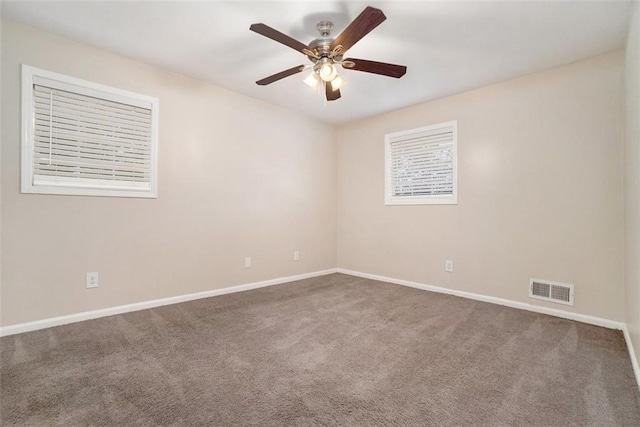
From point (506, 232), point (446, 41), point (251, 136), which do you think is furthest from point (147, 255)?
point (506, 232)

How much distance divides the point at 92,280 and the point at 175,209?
38.1 inches

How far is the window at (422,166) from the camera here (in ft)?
11.7

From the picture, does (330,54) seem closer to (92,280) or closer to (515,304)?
(92,280)

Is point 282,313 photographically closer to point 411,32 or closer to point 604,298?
point 411,32

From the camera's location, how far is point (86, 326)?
7.86 feet

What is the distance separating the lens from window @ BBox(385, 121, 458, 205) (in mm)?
3553

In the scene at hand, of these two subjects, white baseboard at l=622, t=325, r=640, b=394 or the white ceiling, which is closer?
white baseboard at l=622, t=325, r=640, b=394

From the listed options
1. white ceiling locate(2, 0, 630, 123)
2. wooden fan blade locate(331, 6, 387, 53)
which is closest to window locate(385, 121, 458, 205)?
white ceiling locate(2, 0, 630, 123)

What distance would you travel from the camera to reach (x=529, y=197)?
9.59 feet

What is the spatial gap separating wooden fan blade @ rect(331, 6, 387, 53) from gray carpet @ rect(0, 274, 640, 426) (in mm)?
2139

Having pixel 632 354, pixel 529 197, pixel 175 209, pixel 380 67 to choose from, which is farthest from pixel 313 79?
pixel 632 354

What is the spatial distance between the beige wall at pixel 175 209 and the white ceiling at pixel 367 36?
26 centimetres

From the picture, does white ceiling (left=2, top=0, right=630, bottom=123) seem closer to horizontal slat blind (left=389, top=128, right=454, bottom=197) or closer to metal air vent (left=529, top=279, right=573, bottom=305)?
horizontal slat blind (left=389, top=128, right=454, bottom=197)

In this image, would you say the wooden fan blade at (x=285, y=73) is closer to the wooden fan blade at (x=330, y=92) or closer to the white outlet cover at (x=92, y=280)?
the wooden fan blade at (x=330, y=92)
